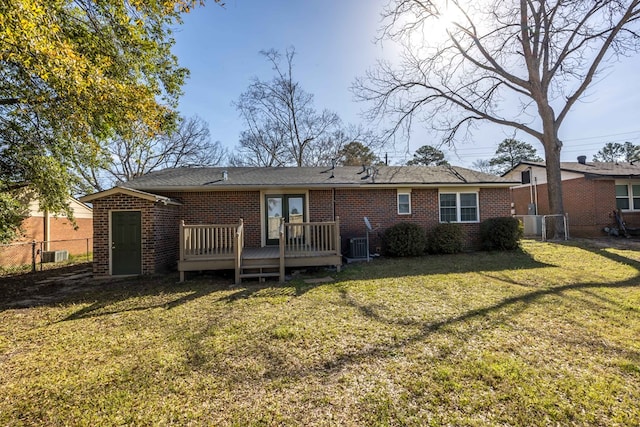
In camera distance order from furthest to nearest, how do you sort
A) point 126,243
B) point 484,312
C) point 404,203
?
point 404,203, point 126,243, point 484,312

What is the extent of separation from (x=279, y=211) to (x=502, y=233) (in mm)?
8350

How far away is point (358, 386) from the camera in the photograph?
2879 millimetres

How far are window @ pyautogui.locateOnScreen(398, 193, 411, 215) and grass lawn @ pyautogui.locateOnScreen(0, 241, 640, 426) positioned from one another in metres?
4.88

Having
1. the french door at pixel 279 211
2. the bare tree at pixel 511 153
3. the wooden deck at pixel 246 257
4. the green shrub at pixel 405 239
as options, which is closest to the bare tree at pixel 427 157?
the bare tree at pixel 511 153

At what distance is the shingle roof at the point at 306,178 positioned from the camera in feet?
32.2

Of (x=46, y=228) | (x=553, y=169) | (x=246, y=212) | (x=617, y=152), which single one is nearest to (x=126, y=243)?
(x=246, y=212)

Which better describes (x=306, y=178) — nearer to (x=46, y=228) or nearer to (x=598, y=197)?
(x=46, y=228)

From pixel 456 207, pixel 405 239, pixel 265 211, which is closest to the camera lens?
→ pixel 405 239

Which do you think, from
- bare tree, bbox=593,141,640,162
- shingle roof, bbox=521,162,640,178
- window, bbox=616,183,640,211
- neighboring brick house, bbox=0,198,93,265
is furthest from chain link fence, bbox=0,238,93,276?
bare tree, bbox=593,141,640,162

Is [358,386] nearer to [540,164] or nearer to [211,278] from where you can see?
[211,278]

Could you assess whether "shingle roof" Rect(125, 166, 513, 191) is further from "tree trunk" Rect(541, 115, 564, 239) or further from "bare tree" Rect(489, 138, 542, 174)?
"bare tree" Rect(489, 138, 542, 174)

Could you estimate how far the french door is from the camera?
10430 mm

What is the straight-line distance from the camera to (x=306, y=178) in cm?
1093

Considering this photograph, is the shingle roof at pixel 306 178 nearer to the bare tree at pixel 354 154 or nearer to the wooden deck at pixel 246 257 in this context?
the wooden deck at pixel 246 257
